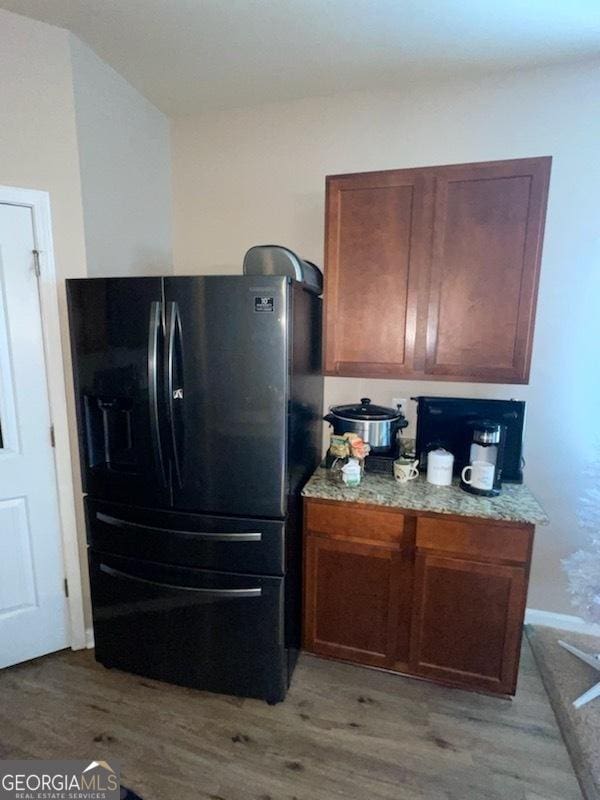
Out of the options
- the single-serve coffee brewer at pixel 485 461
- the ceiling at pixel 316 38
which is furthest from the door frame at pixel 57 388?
the single-serve coffee brewer at pixel 485 461

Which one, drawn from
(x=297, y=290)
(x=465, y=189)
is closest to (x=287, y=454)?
(x=297, y=290)

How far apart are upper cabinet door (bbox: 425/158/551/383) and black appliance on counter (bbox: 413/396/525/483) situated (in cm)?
21

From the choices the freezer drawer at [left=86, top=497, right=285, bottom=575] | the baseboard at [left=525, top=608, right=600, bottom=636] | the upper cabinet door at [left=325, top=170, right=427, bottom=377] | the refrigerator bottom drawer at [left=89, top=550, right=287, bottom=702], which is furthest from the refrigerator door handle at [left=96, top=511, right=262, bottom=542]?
the baseboard at [left=525, top=608, right=600, bottom=636]

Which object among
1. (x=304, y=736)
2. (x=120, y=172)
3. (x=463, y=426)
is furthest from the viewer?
(x=120, y=172)

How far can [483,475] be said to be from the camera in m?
1.76

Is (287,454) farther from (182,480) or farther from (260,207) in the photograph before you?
(260,207)

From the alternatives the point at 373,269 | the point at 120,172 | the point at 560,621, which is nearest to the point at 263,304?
the point at 373,269

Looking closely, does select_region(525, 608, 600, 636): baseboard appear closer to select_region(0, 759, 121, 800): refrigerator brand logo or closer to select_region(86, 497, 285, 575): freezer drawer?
select_region(86, 497, 285, 575): freezer drawer

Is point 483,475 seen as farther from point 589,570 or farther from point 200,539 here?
point 200,539

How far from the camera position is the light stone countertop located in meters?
1.63

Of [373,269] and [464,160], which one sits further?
[464,160]

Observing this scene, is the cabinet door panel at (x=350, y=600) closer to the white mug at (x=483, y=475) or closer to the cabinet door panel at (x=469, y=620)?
the cabinet door panel at (x=469, y=620)

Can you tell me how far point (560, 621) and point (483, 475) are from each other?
1.17 metres

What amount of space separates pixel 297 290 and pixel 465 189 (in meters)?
0.81
